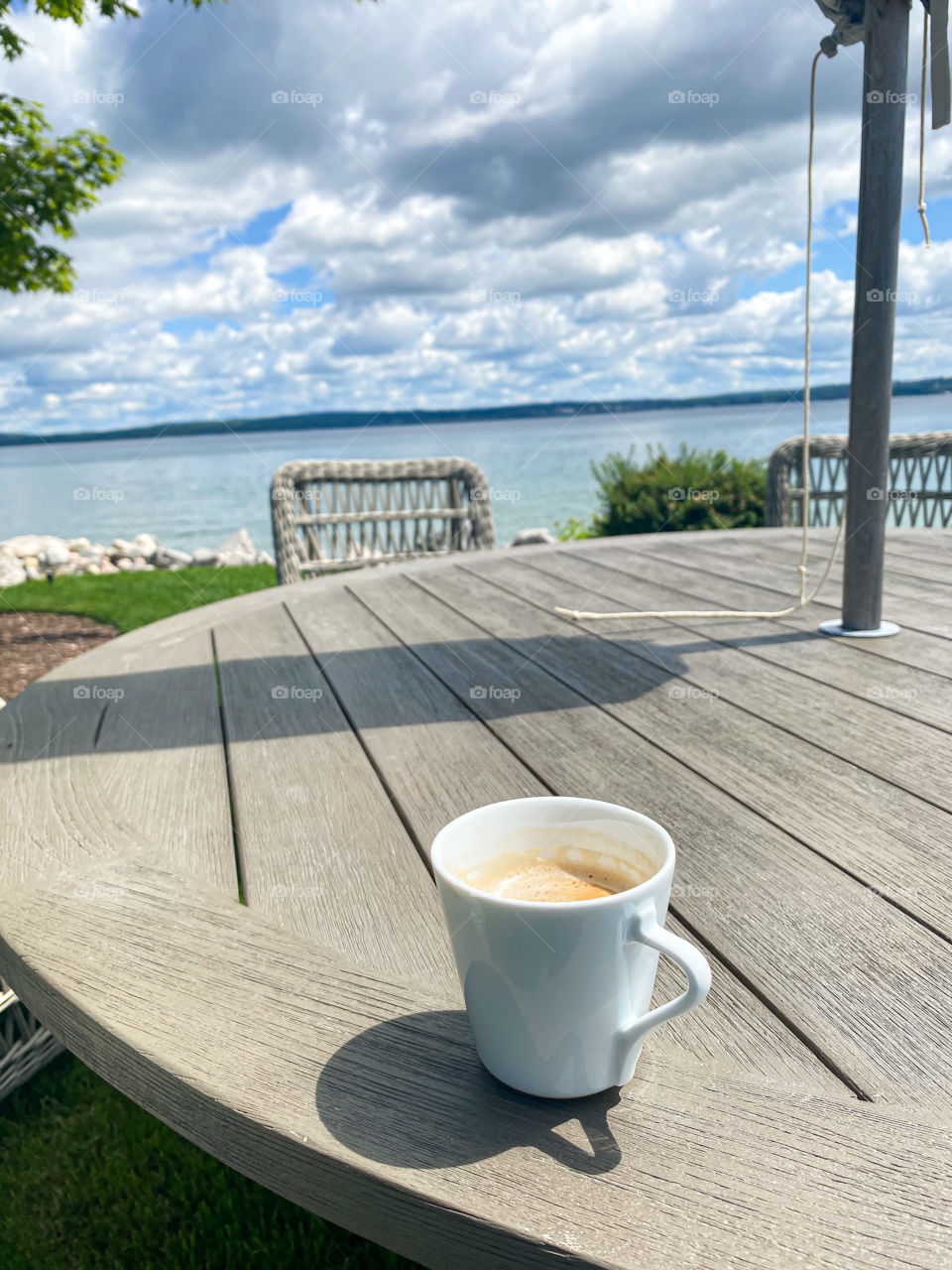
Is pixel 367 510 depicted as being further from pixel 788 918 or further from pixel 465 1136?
pixel 465 1136

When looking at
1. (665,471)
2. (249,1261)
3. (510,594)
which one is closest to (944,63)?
(510,594)

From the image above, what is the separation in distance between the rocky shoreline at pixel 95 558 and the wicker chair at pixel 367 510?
548 cm

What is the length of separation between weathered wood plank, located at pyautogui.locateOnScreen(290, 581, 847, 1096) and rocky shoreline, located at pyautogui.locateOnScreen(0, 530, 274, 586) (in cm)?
687

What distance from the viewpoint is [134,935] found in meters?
0.69

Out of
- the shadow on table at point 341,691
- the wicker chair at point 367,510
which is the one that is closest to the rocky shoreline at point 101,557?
the wicker chair at point 367,510

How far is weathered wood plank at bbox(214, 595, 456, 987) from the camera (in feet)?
2.25

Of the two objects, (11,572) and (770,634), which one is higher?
(770,634)

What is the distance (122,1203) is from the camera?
1368 mm

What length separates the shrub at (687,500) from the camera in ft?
21.2

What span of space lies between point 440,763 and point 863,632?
846 mm

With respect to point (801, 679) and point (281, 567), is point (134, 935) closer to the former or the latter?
point (801, 679)

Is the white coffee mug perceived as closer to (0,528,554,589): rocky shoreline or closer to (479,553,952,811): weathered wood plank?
(479,553,952,811): weathered wood plank

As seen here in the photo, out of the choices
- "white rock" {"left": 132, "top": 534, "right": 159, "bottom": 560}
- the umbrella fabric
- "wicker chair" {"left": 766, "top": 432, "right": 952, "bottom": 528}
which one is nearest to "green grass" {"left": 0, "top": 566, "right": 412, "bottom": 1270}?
the umbrella fabric

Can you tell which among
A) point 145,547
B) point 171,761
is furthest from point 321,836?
point 145,547
